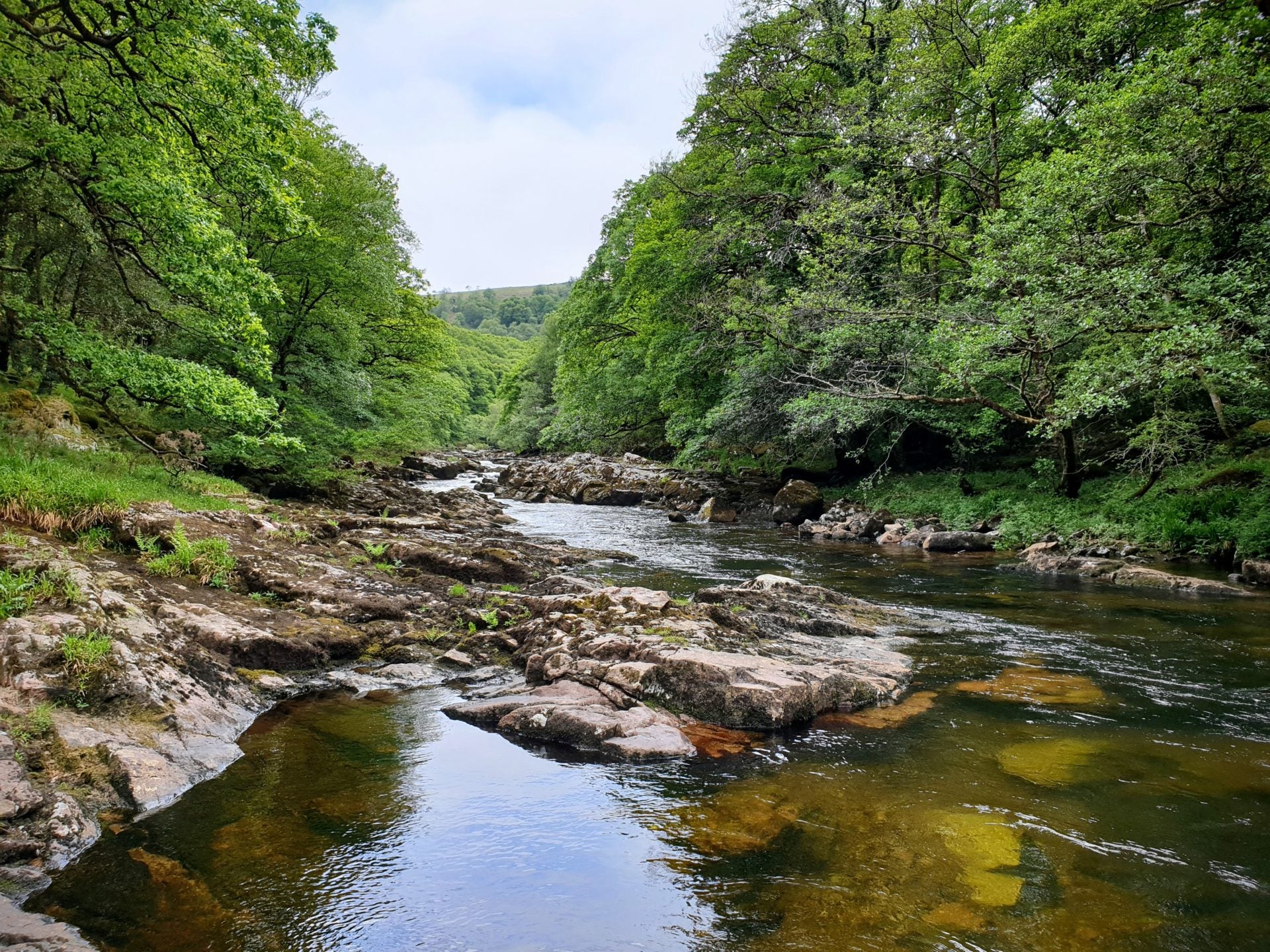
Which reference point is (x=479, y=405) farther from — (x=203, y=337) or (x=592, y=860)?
(x=592, y=860)

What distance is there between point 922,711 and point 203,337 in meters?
15.2

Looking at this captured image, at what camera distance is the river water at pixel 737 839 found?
117 inches

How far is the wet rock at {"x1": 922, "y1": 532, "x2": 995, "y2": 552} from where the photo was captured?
16359 millimetres

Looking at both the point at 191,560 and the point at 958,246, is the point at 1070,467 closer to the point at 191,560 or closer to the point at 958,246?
the point at 958,246

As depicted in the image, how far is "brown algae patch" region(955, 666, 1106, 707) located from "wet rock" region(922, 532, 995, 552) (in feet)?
32.8

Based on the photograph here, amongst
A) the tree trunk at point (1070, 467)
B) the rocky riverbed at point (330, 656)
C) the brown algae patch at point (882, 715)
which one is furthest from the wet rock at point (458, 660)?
the tree trunk at point (1070, 467)

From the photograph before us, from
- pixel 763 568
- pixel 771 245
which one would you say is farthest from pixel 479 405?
pixel 763 568

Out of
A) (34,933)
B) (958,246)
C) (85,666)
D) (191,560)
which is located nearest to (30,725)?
(85,666)

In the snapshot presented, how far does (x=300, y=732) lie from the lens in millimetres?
5027

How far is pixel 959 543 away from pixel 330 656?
15149 mm

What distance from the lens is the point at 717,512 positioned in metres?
23.0

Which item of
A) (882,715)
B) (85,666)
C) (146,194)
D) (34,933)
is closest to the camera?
(34,933)

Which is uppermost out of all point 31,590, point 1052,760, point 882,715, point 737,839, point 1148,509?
point 1148,509

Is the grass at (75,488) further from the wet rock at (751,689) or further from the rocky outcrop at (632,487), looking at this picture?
the rocky outcrop at (632,487)
